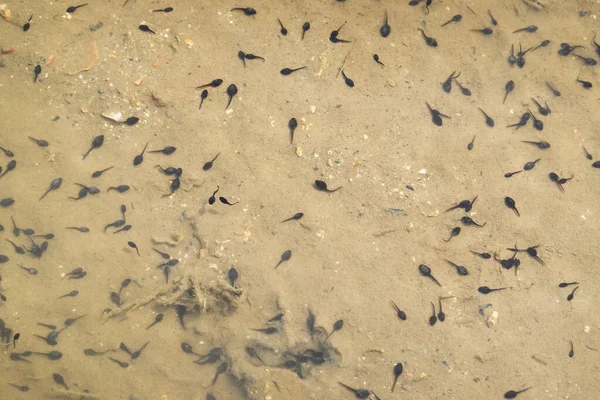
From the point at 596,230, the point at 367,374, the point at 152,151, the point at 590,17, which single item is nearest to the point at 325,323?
the point at 367,374

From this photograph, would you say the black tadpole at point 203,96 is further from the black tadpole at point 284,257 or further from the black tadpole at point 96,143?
the black tadpole at point 284,257

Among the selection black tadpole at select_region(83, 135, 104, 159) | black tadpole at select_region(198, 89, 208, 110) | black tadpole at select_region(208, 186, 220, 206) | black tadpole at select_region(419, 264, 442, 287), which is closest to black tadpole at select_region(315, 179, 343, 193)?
black tadpole at select_region(208, 186, 220, 206)

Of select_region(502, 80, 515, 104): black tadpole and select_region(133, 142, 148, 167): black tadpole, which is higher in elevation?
select_region(502, 80, 515, 104): black tadpole

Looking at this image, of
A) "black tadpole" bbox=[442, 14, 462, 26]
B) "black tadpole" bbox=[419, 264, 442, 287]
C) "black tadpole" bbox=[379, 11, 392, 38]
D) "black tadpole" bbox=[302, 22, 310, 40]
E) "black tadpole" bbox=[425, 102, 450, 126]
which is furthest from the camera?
"black tadpole" bbox=[442, 14, 462, 26]

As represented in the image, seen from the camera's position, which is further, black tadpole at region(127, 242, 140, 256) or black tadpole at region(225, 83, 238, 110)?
black tadpole at region(225, 83, 238, 110)

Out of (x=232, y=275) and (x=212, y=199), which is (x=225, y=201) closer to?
(x=212, y=199)

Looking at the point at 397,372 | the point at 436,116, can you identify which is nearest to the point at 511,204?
the point at 436,116

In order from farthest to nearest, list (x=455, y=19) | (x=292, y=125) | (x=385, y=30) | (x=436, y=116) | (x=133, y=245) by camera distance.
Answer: (x=455, y=19)
(x=385, y=30)
(x=436, y=116)
(x=292, y=125)
(x=133, y=245)

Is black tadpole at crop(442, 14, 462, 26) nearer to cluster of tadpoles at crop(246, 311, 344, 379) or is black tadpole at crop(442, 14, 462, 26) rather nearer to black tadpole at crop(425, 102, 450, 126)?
black tadpole at crop(425, 102, 450, 126)

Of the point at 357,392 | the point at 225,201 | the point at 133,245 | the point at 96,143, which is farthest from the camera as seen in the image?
the point at 96,143
